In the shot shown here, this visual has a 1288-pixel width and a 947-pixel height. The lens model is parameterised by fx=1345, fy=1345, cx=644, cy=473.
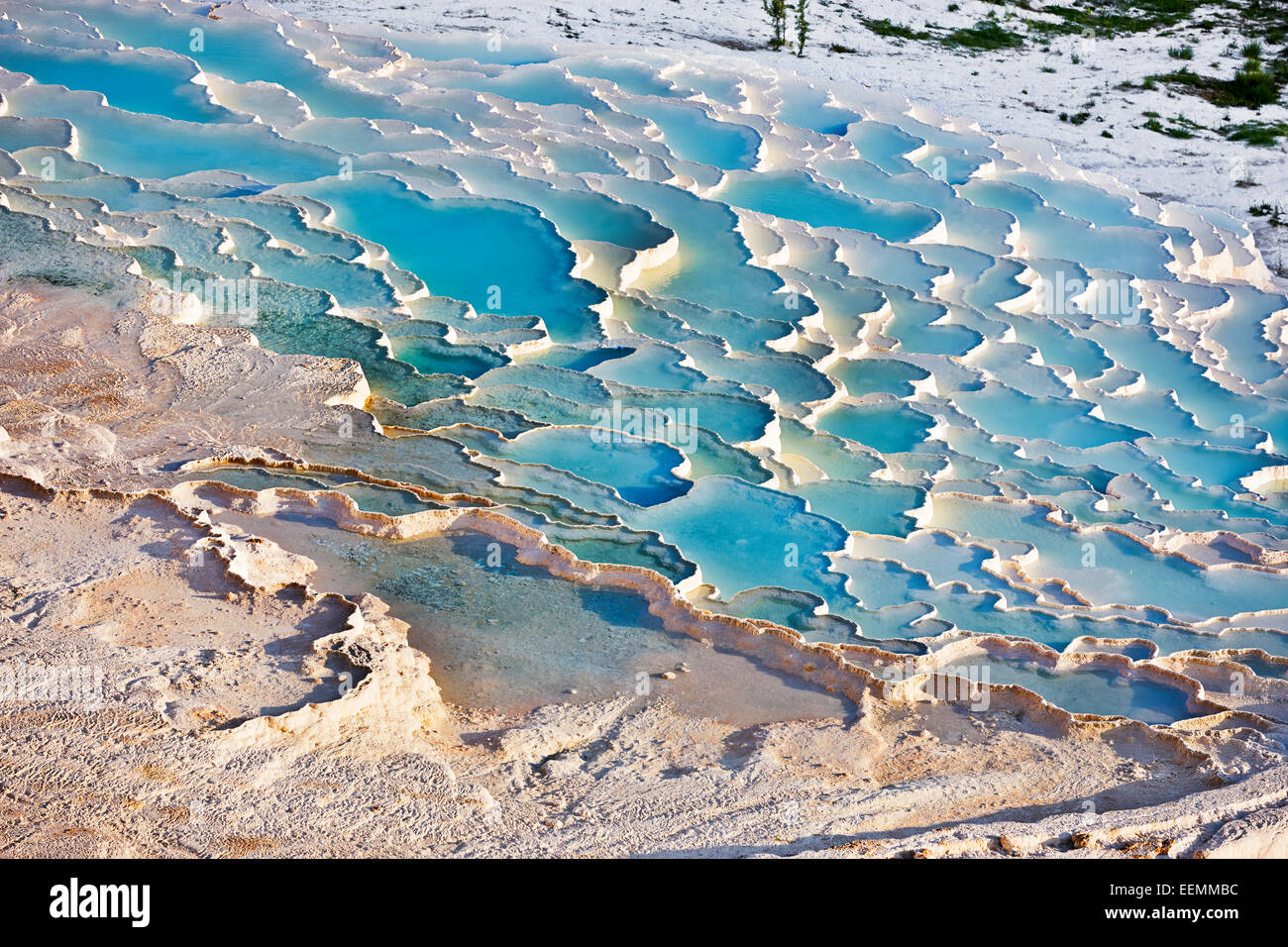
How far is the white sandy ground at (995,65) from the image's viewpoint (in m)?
8.45

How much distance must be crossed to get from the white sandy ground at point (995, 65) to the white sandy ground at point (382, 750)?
583 cm

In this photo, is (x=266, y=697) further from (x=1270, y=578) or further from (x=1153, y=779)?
(x=1270, y=578)

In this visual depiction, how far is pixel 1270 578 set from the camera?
4.24 meters

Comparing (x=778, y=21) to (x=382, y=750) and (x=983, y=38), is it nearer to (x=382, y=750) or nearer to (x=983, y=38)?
(x=983, y=38)

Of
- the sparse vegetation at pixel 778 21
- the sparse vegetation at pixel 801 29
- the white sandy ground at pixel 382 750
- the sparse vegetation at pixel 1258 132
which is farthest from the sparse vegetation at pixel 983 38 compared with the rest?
the white sandy ground at pixel 382 750

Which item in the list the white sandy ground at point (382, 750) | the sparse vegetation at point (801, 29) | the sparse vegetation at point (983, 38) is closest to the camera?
the white sandy ground at point (382, 750)

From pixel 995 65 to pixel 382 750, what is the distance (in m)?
8.99

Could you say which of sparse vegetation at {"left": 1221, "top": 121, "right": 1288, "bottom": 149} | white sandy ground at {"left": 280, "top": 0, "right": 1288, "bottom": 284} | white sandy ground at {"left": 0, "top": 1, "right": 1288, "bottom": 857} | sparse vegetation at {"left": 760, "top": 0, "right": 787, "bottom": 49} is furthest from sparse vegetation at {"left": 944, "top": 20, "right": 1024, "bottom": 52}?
Answer: white sandy ground at {"left": 0, "top": 1, "right": 1288, "bottom": 857}

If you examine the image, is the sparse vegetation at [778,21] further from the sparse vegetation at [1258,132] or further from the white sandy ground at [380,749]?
the white sandy ground at [380,749]

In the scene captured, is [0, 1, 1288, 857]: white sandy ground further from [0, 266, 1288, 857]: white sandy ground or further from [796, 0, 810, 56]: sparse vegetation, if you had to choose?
[796, 0, 810, 56]: sparse vegetation

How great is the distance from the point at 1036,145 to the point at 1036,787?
6.40 m

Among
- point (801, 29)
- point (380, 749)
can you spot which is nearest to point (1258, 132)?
point (801, 29)

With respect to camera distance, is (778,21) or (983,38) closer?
(778,21)

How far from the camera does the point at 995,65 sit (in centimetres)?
1009
